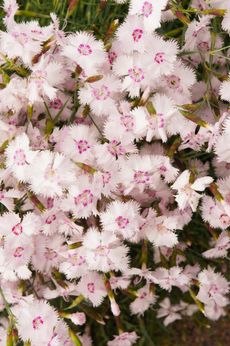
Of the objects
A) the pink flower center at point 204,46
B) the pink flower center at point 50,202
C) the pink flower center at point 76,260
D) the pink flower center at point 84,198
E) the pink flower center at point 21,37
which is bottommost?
the pink flower center at point 76,260

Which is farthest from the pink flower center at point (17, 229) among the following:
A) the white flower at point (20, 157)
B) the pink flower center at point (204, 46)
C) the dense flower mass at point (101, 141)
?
the pink flower center at point (204, 46)

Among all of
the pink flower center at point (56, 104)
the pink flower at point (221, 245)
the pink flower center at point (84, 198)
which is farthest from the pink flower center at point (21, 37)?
the pink flower at point (221, 245)

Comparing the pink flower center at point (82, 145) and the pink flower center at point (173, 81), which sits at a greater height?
the pink flower center at point (173, 81)

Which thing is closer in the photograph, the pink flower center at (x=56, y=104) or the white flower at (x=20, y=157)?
the white flower at (x=20, y=157)

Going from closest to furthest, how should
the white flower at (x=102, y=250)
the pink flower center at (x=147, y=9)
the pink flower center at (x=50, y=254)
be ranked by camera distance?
the pink flower center at (x=147, y=9) < the white flower at (x=102, y=250) < the pink flower center at (x=50, y=254)

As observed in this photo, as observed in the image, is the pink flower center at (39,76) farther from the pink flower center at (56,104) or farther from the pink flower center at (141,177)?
the pink flower center at (141,177)

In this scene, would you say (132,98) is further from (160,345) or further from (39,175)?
(160,345)

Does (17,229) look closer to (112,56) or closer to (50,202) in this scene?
(50,202)

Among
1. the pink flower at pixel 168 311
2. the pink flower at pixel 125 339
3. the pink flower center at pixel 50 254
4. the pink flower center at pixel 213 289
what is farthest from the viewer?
the pink flower at pixel 168 311

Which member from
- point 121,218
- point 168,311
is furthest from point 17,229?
point 168,311
